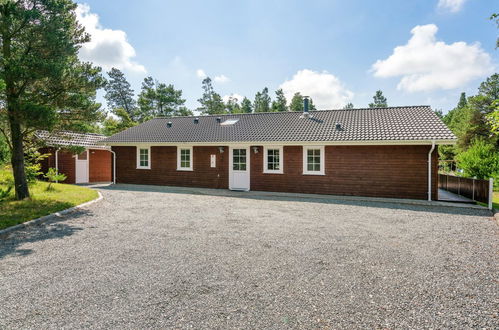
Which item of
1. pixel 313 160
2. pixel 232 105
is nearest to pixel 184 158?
pixel 313 160

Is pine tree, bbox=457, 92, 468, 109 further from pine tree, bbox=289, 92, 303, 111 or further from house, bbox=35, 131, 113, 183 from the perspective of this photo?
house, bbox=35, 131, 113, 183

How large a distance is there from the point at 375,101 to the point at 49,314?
70455mm

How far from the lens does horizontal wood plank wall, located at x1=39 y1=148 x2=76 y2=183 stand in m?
16.5

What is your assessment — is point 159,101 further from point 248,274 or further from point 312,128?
point 248,274

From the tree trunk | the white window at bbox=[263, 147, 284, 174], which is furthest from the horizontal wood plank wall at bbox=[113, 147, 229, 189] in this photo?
the tree trunk

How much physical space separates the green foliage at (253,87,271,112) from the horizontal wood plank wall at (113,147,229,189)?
4436 cm

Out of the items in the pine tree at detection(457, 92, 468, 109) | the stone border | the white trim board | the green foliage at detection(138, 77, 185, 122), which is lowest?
the stone border

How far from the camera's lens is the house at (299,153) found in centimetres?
1147

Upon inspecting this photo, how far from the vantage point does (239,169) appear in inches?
558

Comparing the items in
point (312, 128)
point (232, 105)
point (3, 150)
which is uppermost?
point (232, 105)

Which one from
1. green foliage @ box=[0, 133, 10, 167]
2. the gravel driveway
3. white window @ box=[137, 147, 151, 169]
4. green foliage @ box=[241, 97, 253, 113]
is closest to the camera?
the gravel driveway

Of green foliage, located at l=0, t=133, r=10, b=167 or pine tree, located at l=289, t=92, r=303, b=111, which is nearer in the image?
green foliage, located at l=0, t=133, r=10, b=167

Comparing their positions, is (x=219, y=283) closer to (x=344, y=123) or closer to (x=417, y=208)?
(x=417, y=208)

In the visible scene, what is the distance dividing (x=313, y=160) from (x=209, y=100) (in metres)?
40.2
